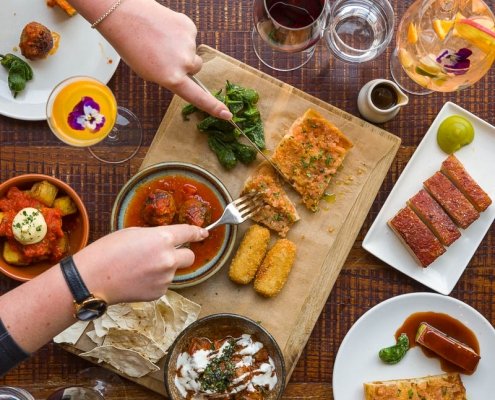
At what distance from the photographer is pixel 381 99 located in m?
4.04

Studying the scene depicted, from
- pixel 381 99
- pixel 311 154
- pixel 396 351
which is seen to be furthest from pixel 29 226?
pixel 396 351

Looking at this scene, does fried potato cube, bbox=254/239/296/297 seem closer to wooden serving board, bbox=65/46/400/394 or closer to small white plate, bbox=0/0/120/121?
wooden serving board, bbox=65/46/400/394

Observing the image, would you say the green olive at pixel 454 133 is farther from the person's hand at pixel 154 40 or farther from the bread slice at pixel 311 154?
the person's hand at pixel 154 40

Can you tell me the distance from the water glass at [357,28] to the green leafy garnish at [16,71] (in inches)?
79.2

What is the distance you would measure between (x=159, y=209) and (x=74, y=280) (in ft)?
3.25

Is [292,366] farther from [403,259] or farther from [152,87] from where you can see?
[152,87]

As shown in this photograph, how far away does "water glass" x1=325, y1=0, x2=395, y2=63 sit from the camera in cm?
417

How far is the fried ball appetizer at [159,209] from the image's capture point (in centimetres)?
382

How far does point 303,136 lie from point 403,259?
106cm

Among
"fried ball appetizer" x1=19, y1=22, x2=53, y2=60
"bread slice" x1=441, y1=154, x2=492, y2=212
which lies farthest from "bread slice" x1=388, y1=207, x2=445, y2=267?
"fried ball appetizer" x1=19, y1=22, x2=53, y2=60

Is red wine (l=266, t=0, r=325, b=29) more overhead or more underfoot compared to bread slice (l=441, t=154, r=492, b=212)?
more overhead

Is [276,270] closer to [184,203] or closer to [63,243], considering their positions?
[184,203]

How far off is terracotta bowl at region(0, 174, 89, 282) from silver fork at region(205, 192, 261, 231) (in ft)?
2.63

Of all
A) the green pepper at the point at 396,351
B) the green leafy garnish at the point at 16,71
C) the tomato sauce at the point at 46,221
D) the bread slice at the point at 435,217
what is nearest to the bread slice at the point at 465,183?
the bread slice at the point at 435,217
